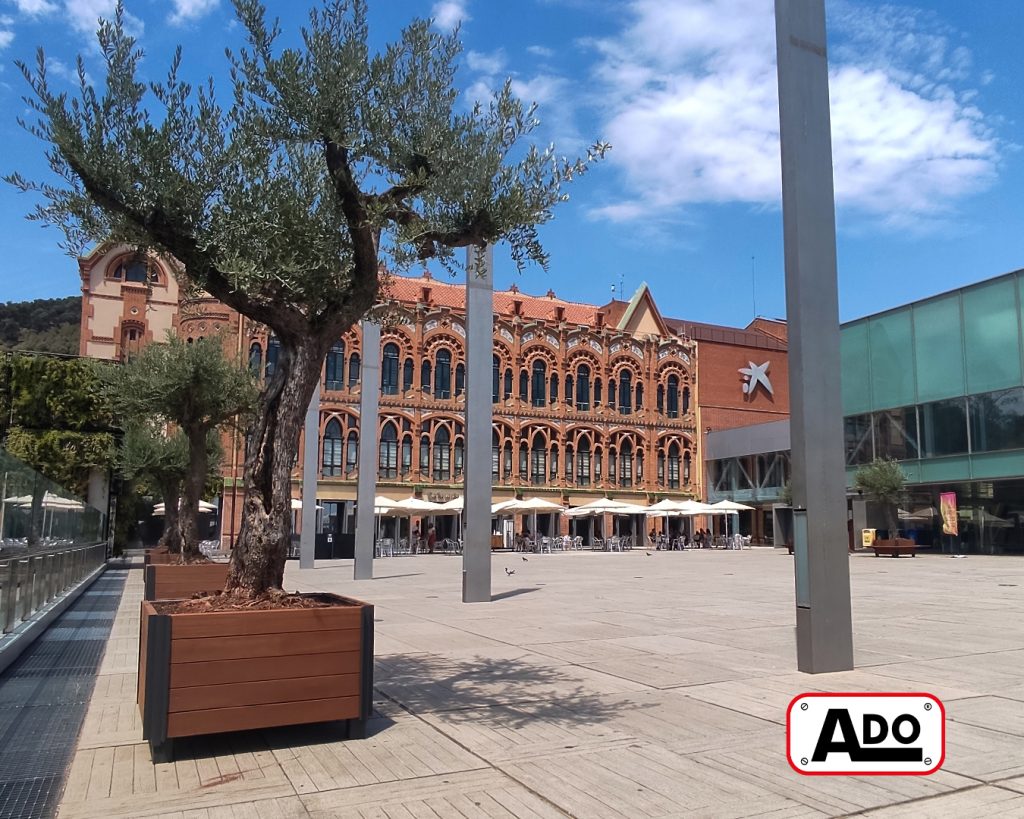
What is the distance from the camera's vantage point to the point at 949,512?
32562 millimetres

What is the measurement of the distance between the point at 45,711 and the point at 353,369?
41.6 metres

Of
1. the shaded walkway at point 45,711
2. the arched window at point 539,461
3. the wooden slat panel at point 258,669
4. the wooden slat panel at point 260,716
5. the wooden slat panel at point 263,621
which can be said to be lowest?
the shaded walkway at point 45,711

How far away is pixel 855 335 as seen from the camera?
38.7 m

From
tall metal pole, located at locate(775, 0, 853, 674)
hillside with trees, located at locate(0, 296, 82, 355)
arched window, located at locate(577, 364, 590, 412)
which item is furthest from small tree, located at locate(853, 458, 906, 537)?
hillside with trees, located at locate(0, 296, 82, 355)

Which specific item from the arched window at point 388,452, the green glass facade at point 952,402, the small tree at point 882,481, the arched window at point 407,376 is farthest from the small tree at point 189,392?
the arched window at point 407,376

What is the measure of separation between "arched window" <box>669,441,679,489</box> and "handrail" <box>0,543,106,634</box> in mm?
44441

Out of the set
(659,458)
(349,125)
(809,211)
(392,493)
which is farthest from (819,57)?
(659,458)

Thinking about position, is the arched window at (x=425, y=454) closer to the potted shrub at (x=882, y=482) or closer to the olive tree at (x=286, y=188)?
the potted shrub at (x=882, y=482)

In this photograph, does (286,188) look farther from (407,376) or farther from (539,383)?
(539,383)

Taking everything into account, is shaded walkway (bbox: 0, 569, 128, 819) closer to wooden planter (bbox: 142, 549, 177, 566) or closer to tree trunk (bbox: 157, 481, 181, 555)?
wooden planter (bbox: 142, 549, 177, 566)

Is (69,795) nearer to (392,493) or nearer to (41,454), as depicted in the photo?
(41,454)

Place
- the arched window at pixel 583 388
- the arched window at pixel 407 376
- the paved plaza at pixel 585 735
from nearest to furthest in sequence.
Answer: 1. the paved plaza at pixel 585 735
2. the arched window at pixel 407 376
3. the arched window at pixel 583 388

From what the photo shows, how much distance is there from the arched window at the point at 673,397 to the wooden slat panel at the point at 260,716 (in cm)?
5309

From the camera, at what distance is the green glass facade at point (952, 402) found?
31.7 metres
